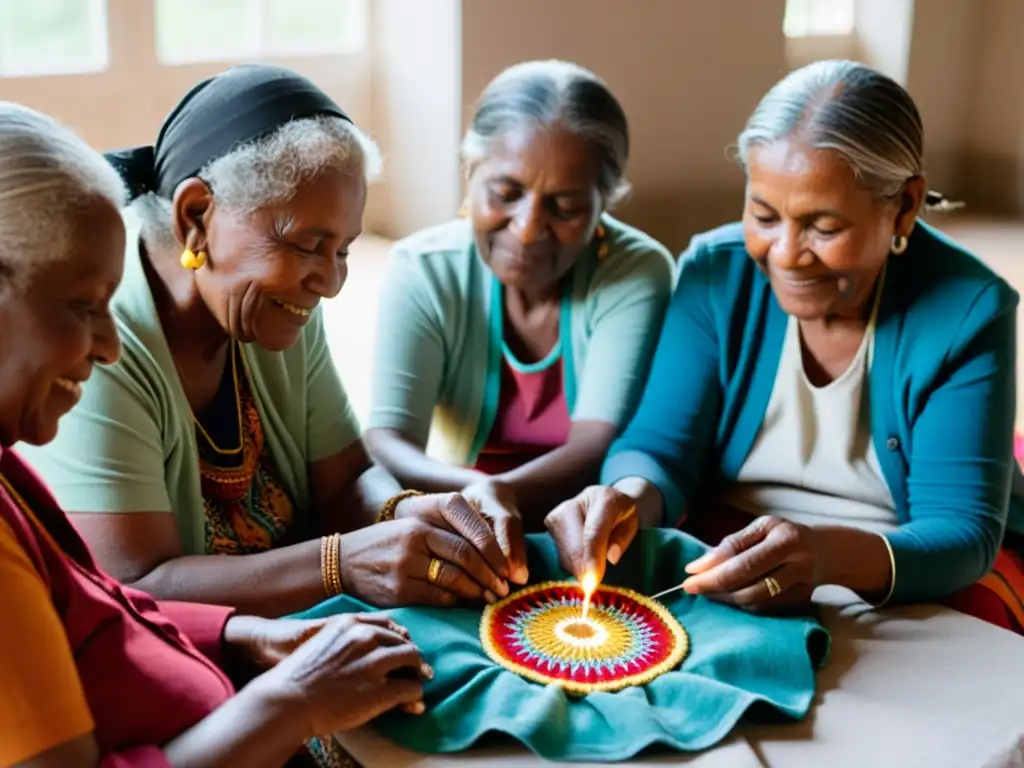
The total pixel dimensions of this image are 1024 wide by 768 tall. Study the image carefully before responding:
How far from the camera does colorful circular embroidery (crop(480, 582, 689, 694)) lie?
159cm

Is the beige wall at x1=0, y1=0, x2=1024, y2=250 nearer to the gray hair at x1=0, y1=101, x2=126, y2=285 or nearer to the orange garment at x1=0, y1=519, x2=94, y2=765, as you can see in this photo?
the gray hair at x1=0, y1=101, x2=126, y2=285

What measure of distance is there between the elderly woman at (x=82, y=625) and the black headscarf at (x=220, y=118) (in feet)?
1.50

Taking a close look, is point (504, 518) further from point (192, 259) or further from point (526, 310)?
point (526, 310)

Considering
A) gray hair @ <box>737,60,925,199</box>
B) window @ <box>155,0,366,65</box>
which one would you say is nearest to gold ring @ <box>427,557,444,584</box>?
gray hair @ <box>737,60,925,199</box>

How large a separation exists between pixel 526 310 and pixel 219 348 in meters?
0.76

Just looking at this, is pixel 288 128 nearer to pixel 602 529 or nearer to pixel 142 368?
pixel 142 368

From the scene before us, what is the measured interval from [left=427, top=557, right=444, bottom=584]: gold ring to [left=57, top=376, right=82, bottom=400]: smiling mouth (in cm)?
60

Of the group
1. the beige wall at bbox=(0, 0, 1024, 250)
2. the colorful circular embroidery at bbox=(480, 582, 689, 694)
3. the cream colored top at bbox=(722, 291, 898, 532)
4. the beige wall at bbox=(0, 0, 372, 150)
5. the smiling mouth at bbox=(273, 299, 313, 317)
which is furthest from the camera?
the beige wall at bbox=(0, 0, 1024, 250)

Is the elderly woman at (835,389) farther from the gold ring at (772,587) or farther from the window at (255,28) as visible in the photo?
the window at (255,28)

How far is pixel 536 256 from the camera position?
2.43 metres

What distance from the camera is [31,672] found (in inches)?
46.5

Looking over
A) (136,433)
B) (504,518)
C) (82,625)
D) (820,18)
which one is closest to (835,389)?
(504,518)

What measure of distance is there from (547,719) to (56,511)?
60 cm

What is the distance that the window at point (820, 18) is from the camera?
5820 millimetres
